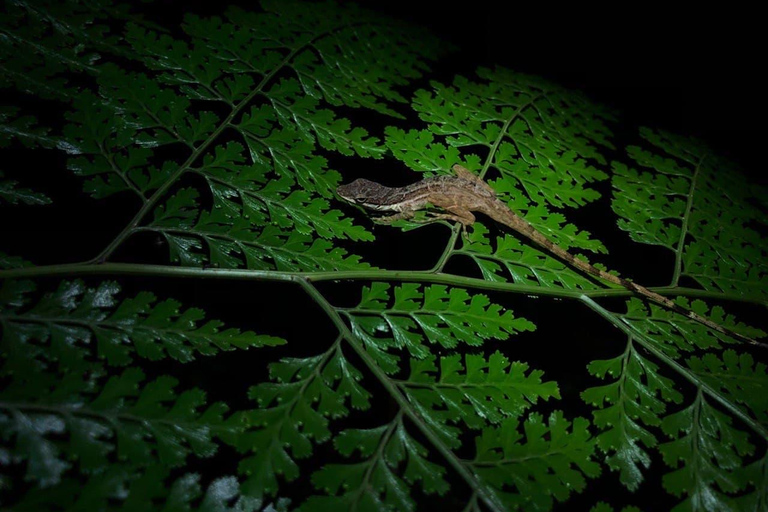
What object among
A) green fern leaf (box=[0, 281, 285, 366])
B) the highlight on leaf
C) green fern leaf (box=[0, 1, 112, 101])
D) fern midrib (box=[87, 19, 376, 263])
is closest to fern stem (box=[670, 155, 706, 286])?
the highlight on leaf

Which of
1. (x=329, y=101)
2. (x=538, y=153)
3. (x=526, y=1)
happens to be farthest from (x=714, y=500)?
(x=526, y=1)

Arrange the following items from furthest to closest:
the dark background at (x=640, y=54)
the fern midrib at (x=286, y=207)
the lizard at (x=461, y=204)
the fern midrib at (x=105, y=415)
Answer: the dark background at (x=640, y=54) < the lizard at (x=461, y=204) < the fern midrib at (x=286, y=207) < the fern midrib at (x=105, y=415)

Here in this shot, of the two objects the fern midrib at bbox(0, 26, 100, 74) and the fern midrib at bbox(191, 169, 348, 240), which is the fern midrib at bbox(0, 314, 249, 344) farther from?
the fern midrib at bbox(0, 26, 100, 74)

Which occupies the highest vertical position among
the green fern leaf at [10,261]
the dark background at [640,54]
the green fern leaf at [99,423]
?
the dark background at [640,54]

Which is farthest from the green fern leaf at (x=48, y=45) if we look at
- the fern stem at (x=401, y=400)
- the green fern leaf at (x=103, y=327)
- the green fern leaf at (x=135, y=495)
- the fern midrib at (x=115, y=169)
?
the green fern leaf at (x=135, y=495)

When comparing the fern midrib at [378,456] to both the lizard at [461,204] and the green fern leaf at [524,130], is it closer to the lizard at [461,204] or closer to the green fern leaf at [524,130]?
the lizard at [461,204]

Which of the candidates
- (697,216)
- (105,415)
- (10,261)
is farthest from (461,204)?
(10,261)

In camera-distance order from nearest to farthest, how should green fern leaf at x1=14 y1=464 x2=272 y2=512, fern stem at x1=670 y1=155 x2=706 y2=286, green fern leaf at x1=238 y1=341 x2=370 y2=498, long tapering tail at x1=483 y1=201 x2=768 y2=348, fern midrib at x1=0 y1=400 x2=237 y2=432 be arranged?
green fern leaf at x1=14 y1=464 x2=272 y2=512 < fern midrib at x1=0 y1=400 x2=237 y2=432 < green fern leaf at x1=238 y1=341 x2=370 y2=498 < long tapering tail at x1=483 y1=201 x2=768 y2=348 < fern stem at x1=670 y1=155 x2=706 y2=286

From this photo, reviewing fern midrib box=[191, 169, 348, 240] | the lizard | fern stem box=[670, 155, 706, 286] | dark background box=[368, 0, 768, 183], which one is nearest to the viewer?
fern midrib box=[191, 169, 348, 240]
